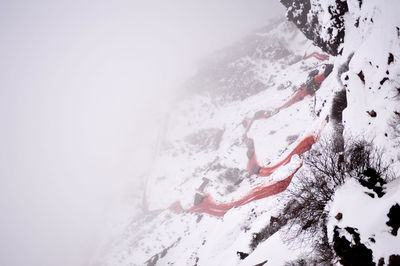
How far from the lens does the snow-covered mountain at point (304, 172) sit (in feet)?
21.7

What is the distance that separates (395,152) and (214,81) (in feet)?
220

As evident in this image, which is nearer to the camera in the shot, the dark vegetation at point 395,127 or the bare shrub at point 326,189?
the bare shrub at point 326,189

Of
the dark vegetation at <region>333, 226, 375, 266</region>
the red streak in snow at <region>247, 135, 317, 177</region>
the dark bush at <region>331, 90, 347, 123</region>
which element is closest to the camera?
the dark vegetation at <region>333, 226, 375, 266</region>

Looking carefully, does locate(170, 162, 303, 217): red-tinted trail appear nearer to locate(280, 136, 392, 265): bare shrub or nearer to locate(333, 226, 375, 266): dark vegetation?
locate(280, 136, 392, 265): bare shrub

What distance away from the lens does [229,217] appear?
19.4 meters

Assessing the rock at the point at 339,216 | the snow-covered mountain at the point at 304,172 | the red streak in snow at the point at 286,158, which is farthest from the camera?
the red streak in snow at the point at 286,158

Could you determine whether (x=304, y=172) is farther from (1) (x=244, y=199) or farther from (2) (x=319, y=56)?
(2) (x=319, y=56)

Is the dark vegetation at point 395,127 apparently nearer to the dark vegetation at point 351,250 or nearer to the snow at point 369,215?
the snow at point 369,215

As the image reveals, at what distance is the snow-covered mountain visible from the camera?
21.7 ft

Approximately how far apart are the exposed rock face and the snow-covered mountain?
0.12 m

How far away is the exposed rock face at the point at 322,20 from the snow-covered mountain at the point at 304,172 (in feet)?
0.39

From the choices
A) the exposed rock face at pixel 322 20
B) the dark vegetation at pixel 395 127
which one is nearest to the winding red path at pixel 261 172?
the exposed rock face at pixel 322 20

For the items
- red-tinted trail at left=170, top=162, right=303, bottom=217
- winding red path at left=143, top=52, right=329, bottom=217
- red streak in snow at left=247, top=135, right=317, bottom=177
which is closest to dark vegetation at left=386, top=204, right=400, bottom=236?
winding red path at left=143, top=52, right=329, bottom=217

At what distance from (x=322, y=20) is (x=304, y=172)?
59.4 feet
